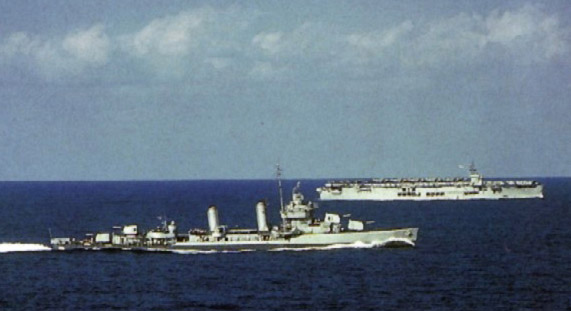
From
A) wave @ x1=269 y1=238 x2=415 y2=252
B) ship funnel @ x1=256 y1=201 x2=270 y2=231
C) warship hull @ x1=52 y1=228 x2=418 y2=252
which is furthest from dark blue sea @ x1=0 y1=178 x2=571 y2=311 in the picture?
ship funnel @ x1=256 y1=201 x2=270 y2=231

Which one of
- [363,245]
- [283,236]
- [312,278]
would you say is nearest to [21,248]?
[283,236]

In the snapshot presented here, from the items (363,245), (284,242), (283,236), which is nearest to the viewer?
(284,242)

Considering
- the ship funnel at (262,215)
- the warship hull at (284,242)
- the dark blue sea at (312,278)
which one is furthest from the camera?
the ship funnel at (262,215)

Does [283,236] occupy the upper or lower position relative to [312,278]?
upper

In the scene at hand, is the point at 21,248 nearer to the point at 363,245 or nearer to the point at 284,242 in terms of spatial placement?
the point at 284,242

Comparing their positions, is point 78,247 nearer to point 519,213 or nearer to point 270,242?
point 270,242

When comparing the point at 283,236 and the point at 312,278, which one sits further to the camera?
the point at 283,236

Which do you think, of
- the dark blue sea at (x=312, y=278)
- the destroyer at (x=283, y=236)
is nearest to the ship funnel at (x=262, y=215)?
Result: the destroyer at (x=283, y=236)

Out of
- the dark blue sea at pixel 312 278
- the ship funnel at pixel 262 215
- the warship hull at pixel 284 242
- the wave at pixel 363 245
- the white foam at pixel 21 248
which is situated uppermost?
the ship funnel at pixel 262 215

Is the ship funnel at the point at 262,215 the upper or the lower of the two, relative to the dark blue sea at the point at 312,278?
upper

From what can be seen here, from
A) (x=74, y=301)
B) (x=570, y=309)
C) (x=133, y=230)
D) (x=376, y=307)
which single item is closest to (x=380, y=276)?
(x=376, y=307)

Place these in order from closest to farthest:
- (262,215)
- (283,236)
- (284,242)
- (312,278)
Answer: (312,278) → (284,242) → (283,236) → (262,215)

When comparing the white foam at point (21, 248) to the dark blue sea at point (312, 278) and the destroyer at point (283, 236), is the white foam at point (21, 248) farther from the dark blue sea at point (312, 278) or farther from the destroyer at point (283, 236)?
the destroyer at point (283, 236)

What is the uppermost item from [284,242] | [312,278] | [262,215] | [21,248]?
[262,215]
